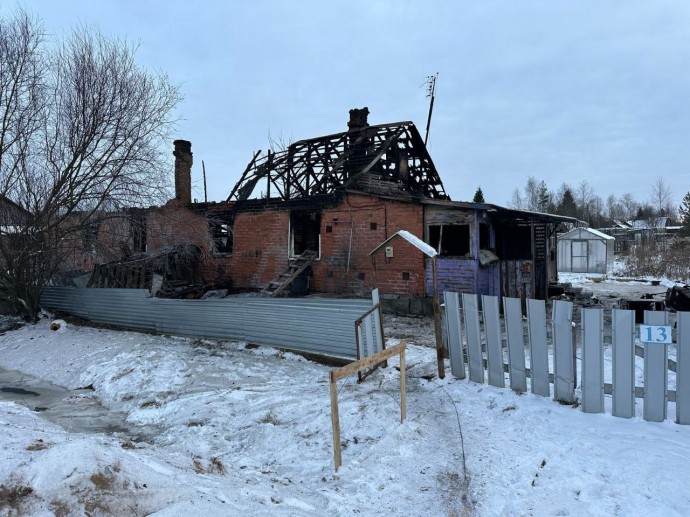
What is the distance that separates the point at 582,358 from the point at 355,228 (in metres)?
9.68

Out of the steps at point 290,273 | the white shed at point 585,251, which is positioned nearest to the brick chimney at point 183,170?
the steps at point 290,273

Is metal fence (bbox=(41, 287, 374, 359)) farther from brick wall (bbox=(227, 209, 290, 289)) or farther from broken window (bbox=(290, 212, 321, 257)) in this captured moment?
broken window (bbox=(290, 212, 321, 257))

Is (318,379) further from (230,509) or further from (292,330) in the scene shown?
(230,509)

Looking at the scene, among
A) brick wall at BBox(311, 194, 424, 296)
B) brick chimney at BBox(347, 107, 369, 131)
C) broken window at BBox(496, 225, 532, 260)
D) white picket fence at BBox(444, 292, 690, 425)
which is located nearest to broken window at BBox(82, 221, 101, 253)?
brick wall at BBox(311, 194, 424, 296)

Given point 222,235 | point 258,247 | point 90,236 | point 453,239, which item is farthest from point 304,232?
point 90,236

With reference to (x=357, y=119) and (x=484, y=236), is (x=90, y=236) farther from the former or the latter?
(x=484, y=236)

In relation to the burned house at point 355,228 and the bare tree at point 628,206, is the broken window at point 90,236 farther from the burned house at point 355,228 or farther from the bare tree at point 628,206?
the bare tree at point 628,206

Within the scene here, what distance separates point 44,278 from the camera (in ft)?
39.0

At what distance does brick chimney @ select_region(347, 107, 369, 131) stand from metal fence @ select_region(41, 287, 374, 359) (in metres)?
10.7

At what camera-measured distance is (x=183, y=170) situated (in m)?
16.5

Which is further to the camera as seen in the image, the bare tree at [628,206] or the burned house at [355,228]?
the bare tree at [628,206]

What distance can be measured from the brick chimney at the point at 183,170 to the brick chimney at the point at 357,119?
21.7ft

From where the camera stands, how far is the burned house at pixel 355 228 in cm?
1198

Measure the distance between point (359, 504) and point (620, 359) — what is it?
9.62ft
